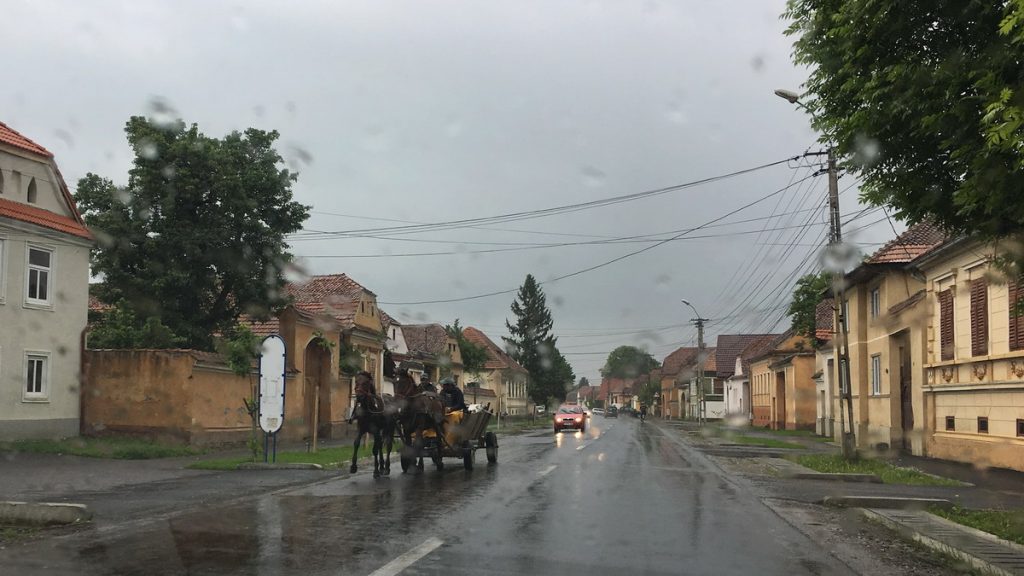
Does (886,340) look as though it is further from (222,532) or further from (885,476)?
(222,532)

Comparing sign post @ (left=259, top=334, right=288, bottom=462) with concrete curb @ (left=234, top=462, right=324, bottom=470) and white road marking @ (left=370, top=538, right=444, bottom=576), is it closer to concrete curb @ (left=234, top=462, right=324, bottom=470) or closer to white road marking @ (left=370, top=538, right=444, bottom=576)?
concrete curb @ (left=234, top=462, right=324, bottom=470)

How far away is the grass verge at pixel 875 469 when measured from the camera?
17.9m

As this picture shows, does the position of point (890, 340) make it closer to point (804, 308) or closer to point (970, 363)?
point (970, 363)

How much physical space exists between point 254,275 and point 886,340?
23149 millimetres

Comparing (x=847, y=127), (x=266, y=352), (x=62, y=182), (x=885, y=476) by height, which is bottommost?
(x=885, y=476)

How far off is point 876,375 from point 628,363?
136 m

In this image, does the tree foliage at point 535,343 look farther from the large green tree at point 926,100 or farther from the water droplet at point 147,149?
the large green tree at point 926,100

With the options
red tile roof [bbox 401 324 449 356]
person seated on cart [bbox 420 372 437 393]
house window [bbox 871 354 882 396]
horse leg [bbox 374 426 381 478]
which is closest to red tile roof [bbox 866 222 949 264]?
house window [bbox 871 354 882 396]

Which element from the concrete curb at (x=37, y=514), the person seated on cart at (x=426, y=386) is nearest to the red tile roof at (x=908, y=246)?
the person seated on cart at (x=426, y=386)

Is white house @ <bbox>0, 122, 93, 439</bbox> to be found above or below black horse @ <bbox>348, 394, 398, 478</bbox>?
above

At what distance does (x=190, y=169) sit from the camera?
32.6 metres

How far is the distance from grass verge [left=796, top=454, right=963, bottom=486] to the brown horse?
8858 millimetres

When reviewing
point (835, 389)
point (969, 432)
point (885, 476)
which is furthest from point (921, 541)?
point (835, 389)

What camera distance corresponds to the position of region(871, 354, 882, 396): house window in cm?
3192
